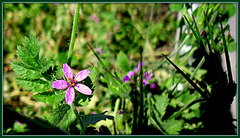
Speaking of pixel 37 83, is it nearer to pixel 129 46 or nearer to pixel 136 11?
pixel 129 46

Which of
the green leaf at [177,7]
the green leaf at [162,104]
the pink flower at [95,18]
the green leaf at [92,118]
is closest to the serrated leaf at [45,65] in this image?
the green leaf at [92,118]

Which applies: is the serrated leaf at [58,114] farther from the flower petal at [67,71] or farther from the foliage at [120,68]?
the flower petal at [67,71]

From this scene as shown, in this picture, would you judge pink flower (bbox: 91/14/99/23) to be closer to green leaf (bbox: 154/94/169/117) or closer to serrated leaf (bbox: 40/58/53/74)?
green leaf (bbox: 154/94/169/117)

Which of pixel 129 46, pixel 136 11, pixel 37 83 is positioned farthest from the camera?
pixel 136 11

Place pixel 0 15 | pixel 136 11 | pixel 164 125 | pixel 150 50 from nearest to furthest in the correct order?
pixel 164 125
pixel 0 15
pixel 150 50
pixel 136 11

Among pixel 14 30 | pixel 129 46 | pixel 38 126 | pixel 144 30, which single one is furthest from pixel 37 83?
pixel 14 30

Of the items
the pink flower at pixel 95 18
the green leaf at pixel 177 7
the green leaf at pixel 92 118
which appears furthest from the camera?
the pink flower at pixel 95 18

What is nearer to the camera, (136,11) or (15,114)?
(15,114)

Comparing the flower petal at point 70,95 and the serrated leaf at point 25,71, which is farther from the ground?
the serrated leaf at point 25,71
